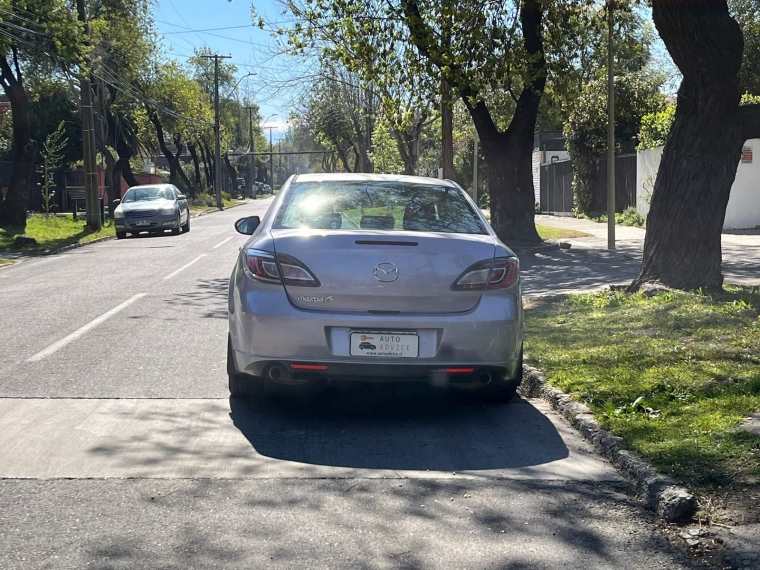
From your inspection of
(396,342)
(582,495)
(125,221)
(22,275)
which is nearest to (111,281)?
(22,275)

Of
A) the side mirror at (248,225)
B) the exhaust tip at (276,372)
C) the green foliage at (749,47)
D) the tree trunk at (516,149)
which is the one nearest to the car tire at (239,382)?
the exhaust tip at (276,372)

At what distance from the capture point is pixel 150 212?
2662 cm

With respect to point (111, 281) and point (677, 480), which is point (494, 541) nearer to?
point (677, 480)

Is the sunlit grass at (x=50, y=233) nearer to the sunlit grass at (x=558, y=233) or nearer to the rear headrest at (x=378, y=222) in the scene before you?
the sunlit grass at (x=558, y=233)

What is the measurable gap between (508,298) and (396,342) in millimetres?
781

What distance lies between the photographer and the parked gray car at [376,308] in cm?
561

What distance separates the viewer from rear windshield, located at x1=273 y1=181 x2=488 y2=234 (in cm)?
617

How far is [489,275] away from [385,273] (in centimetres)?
67

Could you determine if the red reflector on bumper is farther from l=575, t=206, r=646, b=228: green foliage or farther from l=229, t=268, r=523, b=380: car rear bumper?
l=575, t=206, r=646, b=228: green foliage

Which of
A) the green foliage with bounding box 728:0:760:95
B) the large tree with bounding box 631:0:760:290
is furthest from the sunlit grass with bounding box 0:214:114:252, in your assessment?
the green foliage with bounding box 728:0:760:95

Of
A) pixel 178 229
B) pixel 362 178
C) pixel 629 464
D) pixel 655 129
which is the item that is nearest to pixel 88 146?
pixel 178 229

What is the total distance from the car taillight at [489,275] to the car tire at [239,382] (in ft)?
4.92

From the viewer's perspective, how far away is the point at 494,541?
13.0ft

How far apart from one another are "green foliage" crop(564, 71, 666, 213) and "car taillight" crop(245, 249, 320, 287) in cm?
2485
